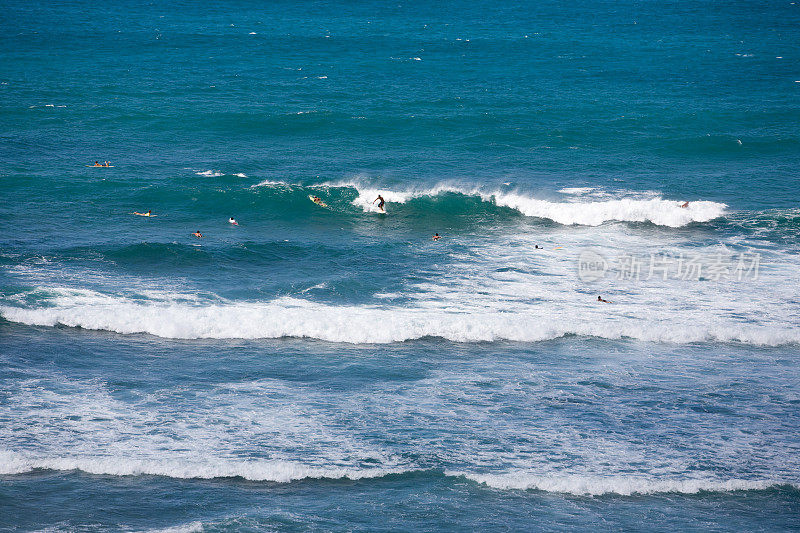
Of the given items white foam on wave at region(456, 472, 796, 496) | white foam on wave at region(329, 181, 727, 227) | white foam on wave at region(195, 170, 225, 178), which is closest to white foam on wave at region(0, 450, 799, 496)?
white foam on wave at region(456, 472, 796, 496)

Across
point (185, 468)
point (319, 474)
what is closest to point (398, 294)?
point (319, 474)

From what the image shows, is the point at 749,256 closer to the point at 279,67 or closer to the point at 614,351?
the point at 614,351

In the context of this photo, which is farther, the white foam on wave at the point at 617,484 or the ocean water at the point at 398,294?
the ocean water at the point at 398,294

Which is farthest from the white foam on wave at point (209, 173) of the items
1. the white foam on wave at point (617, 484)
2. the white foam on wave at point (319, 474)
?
the white foam on wave at point (617, 484)

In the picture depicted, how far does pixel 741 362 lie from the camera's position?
73.2 feet

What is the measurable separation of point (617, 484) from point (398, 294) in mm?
11644

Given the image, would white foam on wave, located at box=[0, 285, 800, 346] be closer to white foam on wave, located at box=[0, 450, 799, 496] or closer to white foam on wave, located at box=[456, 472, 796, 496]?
white foam on wave, located at box=[0, 450, 799, 496]

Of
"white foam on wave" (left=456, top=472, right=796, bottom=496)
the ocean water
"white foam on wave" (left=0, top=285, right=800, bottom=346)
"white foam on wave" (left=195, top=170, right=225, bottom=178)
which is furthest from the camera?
"white foam on wave" (left=195, top=170, right=225, bottom=178)

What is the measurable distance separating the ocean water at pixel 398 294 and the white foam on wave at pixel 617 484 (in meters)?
0.06

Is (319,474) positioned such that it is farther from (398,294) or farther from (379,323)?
(398,294)

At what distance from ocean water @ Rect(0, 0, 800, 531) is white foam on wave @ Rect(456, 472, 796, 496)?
0.06 metres

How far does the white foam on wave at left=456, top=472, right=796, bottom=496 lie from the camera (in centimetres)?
1673

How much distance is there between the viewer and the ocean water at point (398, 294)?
55.4 feet

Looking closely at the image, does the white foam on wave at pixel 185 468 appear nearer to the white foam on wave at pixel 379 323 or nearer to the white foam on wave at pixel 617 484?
the white foam on wave at pixel 617 484
